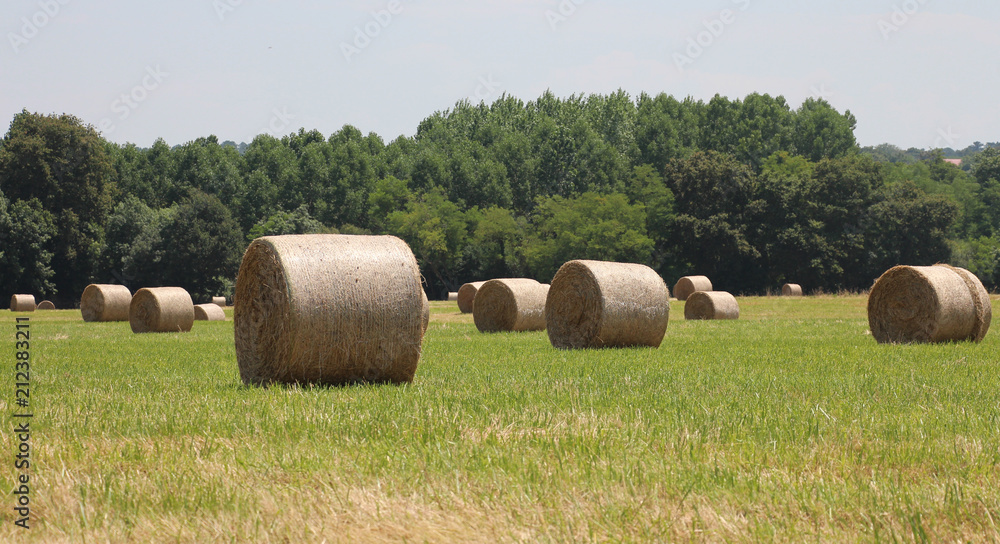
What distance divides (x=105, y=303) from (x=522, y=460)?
36694 mm

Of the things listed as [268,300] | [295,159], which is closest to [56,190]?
[295,159]

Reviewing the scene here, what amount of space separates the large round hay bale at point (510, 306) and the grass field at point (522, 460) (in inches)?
599

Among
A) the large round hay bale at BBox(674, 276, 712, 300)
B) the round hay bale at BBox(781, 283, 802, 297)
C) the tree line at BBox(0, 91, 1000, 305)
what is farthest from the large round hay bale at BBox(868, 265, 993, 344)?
the tree line at BBox(0, 91, 1000, 305)

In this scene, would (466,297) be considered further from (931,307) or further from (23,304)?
(23,304)

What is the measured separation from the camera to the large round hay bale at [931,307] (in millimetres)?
18078

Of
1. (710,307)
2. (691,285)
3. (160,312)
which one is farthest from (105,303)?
(691,285)

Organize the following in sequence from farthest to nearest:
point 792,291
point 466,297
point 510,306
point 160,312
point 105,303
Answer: point 792,291 < point 466,297 < point 105,303 < point 160,312 < point 510,306

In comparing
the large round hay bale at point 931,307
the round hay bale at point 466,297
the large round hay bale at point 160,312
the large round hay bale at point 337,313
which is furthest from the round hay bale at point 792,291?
the large round hay bale at point 337,313

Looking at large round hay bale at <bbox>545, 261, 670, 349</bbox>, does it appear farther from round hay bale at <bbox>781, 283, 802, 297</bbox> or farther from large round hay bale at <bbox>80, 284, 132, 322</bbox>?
round hay bale at <bbox>781, 283, 802, 297</bbox>

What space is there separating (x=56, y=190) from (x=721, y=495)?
73498 mm

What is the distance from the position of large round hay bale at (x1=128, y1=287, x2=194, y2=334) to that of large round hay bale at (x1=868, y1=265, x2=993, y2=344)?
2173 centimetres

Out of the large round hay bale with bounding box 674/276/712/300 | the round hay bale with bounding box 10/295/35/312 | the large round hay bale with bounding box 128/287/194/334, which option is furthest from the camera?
the round hay bale with bounding box 10/295/35/312

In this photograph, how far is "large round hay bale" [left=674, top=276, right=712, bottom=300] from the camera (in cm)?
5081

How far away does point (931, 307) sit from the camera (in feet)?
59.4
